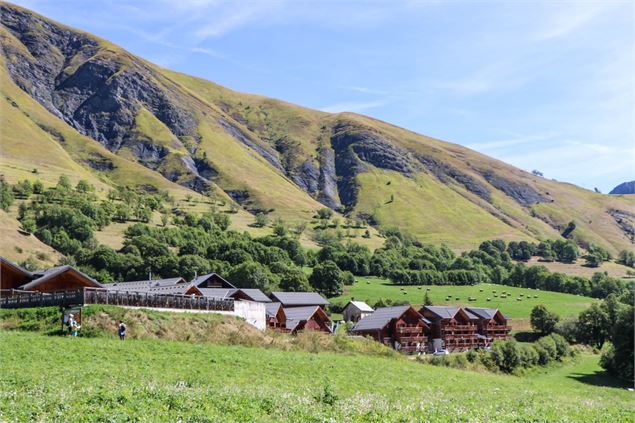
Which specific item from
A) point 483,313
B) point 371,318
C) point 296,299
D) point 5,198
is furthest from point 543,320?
point 5,198

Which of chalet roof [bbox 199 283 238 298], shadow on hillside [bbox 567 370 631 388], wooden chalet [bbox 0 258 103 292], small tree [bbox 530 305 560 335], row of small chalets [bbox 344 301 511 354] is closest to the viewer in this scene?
wooden chalet [bbox 0 258 103 292]

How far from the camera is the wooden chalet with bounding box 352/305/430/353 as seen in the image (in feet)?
337

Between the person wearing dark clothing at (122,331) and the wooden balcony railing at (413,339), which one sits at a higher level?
the person wearing dark clothing at (122,331)

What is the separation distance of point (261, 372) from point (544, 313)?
98.8 metres

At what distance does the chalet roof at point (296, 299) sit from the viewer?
339ft

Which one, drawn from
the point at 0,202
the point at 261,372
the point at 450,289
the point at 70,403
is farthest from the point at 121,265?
the point at 70,403

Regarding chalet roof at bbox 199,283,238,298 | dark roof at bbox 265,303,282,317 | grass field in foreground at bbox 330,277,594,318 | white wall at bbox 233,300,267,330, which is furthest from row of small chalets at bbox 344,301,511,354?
white wall at bbox 233,300,267,330

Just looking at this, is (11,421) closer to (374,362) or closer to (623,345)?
(374,362)

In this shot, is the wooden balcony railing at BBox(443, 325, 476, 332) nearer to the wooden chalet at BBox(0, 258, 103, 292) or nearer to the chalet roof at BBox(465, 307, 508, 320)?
the chalet roof at BBox(465, 307, 508, 320)

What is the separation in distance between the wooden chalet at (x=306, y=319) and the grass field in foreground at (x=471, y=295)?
4151 cm

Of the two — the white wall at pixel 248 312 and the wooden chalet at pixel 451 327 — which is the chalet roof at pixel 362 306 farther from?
the white wall at pixel 248 312

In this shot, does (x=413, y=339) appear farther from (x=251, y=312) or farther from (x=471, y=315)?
(x=251, y=312)

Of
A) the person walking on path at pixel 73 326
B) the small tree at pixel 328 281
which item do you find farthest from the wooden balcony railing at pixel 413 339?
the person walking on path at pixel 73 326

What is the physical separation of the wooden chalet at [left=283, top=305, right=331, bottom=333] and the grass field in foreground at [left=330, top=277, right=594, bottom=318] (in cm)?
4151
